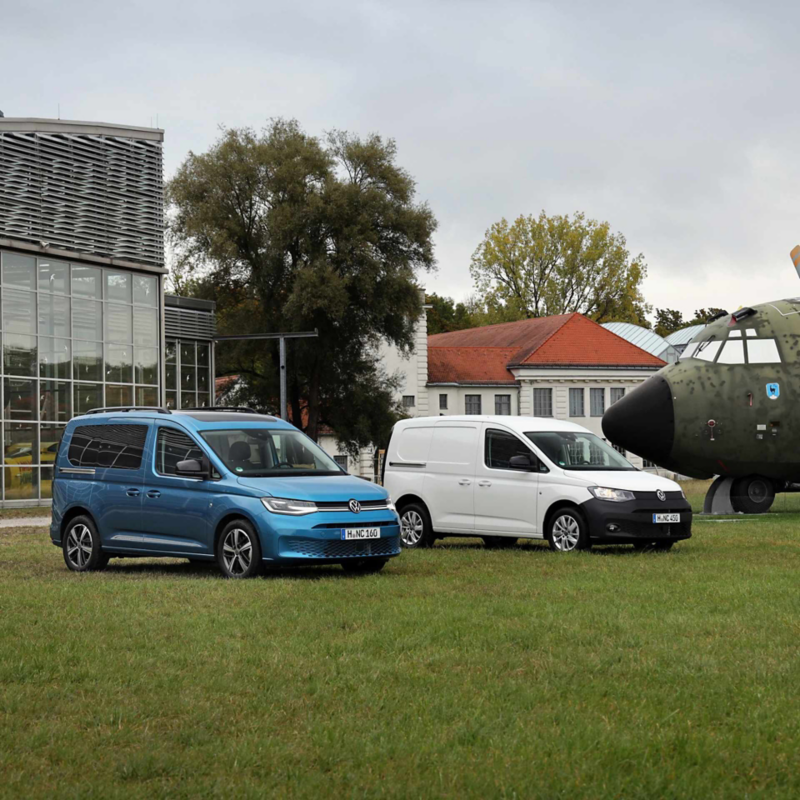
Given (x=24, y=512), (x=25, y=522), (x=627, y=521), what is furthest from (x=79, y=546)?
(x=24, y=512)

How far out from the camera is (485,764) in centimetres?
594

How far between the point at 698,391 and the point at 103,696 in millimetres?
18836

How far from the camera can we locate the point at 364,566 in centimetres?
1503

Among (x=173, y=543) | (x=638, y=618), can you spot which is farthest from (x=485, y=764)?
(x=173, y=543)

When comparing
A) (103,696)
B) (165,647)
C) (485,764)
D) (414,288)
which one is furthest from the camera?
(414,288)

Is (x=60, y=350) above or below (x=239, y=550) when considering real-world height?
above

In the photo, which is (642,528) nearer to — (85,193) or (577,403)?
(85,193)

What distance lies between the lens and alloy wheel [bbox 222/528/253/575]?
14039mm

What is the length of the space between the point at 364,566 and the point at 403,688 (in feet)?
24.1

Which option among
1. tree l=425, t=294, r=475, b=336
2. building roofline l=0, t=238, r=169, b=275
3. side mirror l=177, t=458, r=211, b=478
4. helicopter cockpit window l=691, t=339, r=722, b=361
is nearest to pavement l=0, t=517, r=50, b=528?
building roofline l=0, t=238, r=169, b=275

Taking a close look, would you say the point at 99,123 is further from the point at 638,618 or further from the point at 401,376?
the point at 638,618

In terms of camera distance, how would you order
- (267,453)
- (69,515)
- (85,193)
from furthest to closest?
(85,193) < (69,515) < (267,453)

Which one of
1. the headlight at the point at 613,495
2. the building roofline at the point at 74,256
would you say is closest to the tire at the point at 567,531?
the headlight at the point at 613,495

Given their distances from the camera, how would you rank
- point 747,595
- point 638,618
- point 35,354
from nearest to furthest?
1. point 638,618
2. point 747,595
3. point 35,354
